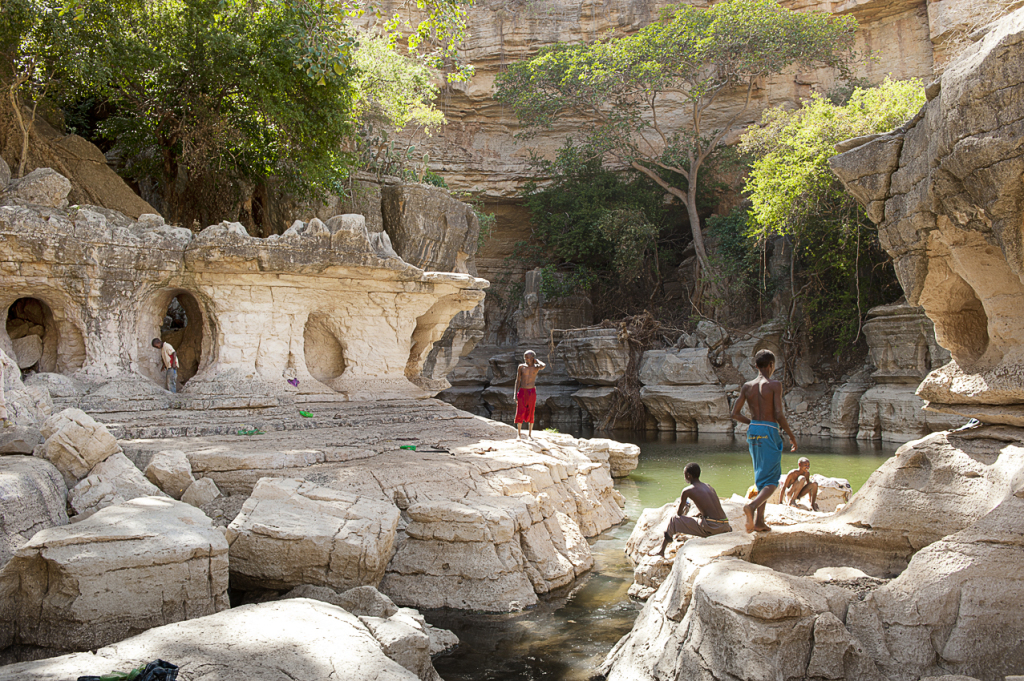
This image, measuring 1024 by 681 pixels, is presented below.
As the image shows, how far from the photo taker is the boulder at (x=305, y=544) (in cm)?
527

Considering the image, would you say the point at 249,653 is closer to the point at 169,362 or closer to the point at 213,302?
the point at 169,362

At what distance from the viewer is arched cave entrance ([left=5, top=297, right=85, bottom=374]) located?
32.9ft

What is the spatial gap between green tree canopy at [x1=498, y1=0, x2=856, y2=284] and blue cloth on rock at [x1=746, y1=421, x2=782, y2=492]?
18414mm

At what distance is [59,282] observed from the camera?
31.3 feet

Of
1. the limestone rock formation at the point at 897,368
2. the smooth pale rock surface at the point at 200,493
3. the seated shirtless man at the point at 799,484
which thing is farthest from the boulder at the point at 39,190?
the limestone rock formation at the point at 897,368

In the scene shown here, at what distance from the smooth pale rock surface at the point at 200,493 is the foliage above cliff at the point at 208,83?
6931 mm

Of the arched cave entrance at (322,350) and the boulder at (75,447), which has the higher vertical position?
the arched cave entrance at (322,350)

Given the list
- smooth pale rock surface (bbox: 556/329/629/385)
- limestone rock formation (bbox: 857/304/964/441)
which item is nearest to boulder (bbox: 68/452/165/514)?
limestone rock formation (bbox: 857/304/964/441)

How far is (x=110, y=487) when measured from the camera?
19.3 feet

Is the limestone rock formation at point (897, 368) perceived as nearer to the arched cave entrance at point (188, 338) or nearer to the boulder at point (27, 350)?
the arched cave entrance at point (188, 338)

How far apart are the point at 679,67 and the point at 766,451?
66.1 ft

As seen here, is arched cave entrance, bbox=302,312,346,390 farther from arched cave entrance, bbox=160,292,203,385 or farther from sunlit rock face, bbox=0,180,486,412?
arched cave entrance, bbox=160,292,203,385

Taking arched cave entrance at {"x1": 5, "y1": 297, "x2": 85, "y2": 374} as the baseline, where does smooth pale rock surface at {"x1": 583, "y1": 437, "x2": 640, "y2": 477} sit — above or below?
below

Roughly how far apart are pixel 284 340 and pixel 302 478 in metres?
4.83
